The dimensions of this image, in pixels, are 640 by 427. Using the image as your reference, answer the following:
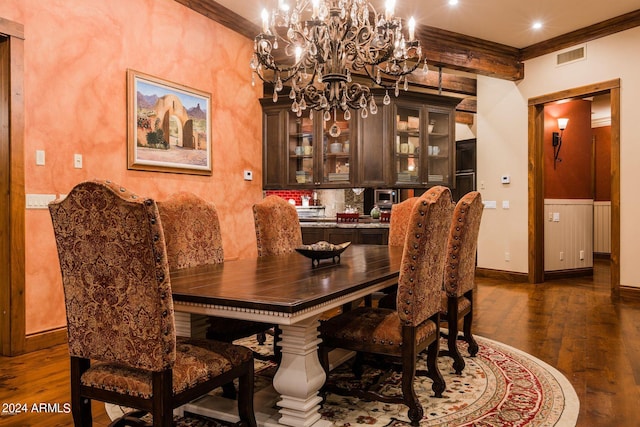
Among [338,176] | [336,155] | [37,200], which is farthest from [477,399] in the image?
[336,155]

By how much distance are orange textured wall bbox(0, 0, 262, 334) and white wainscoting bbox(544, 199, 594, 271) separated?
439 cm

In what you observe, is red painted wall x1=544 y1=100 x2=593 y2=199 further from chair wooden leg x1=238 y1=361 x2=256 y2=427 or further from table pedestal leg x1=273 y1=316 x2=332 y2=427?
chair wooden leg x1=238 y1=361 x2=256 y2=427

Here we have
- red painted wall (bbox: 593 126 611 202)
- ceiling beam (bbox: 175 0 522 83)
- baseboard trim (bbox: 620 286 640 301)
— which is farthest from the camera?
red painted wall (bbox: 593 126 611 202)

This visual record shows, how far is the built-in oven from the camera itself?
20.8ft

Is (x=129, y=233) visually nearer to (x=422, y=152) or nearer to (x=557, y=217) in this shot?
(x=422, y=152)

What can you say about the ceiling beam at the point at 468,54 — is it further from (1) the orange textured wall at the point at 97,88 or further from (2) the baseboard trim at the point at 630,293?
(2) the baseboard trim at the point at 630,293

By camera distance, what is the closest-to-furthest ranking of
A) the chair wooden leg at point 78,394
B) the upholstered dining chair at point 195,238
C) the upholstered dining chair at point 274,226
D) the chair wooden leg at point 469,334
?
the chair wooden leg at point 78,394 → the upholstered dining chair at point 195,238 → the chair wooden leg at point 469,334 → the upholstered dining chair at point 274,226

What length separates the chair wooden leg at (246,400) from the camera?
70.6 inches

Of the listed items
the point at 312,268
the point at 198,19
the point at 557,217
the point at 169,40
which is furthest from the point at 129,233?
the point at 557,217

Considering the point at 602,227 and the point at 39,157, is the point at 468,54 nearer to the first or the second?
the point at 39,157

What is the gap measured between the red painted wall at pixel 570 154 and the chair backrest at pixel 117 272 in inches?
243

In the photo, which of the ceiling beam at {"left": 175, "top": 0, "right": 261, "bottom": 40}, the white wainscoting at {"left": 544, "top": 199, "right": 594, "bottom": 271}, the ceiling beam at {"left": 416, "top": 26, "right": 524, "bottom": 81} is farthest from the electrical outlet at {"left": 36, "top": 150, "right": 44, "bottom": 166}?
the white wainscoting at {"left": 544, "top": 199, "right": 594, "bottom": 271}

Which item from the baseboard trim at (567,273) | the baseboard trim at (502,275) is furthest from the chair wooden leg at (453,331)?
the baseboard trim at (567,273)

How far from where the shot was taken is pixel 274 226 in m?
3.42
